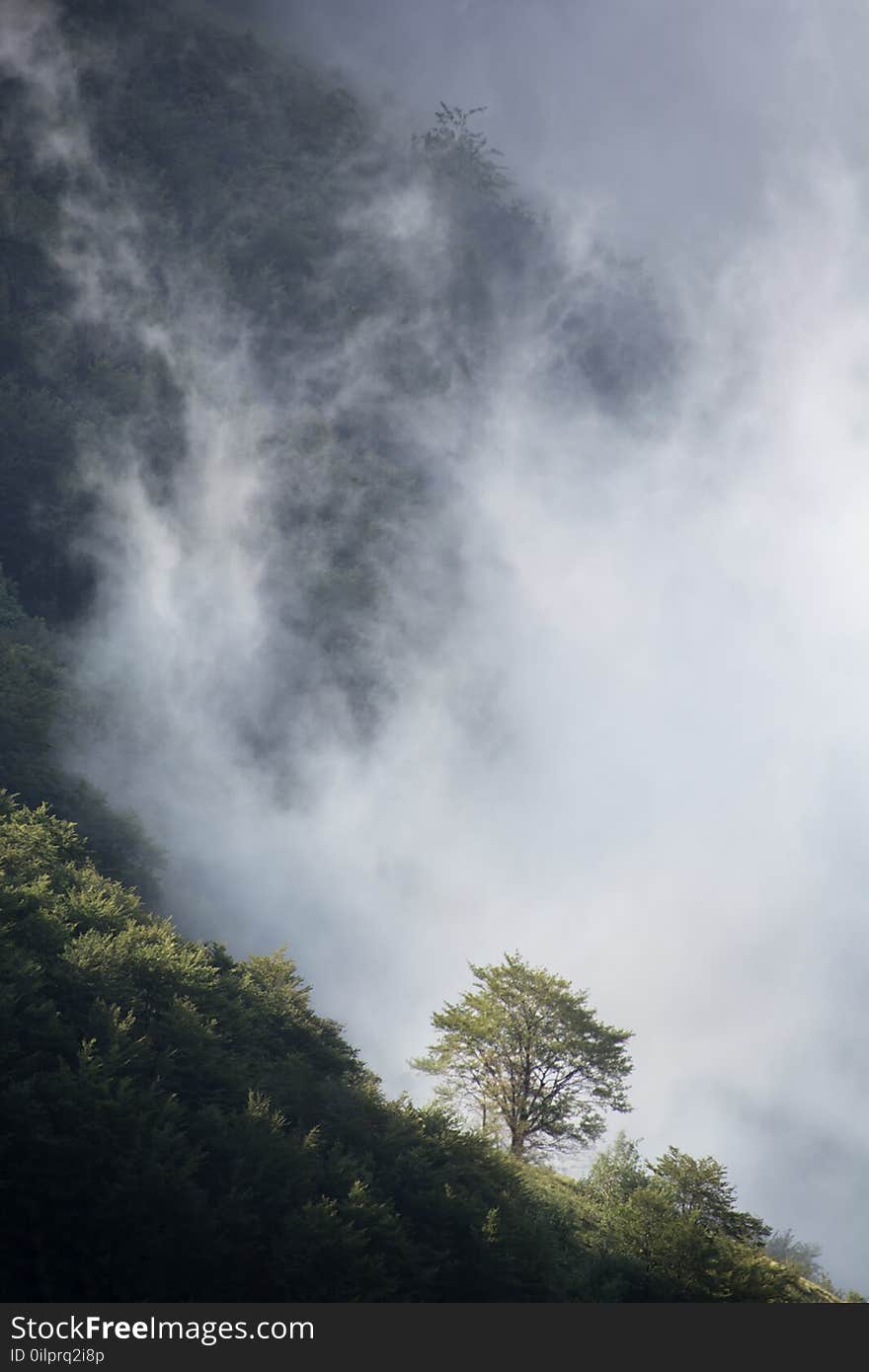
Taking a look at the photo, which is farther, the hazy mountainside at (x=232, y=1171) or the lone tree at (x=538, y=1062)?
the lone tree at (x=538, y=1062)

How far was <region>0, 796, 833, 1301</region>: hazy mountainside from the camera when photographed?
20891 mm

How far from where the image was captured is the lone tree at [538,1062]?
174 feet

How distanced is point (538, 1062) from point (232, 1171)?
33026 millimetres

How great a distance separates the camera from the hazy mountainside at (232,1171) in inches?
822

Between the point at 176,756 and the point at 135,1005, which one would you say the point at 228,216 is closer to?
the point at 176,756

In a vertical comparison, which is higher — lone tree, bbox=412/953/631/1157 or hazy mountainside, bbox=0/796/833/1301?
lone tree, bbox=412/953/631/1157

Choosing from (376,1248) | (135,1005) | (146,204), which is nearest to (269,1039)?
(135,1005)

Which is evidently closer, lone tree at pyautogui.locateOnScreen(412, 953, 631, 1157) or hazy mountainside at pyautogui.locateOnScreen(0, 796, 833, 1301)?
hazy mountainside at pyautogui.locateOnScreen(0, 796, 833, 1301)

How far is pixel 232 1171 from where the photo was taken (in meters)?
24.4

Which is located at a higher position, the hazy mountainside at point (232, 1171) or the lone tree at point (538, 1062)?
the lone tree at point (538, 1062)

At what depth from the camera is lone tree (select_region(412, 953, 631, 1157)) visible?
53.1 m

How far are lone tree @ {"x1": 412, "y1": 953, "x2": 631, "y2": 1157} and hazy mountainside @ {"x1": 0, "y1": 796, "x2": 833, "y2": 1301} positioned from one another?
10947 millimetres

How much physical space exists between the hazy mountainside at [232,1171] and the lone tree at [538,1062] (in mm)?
10947

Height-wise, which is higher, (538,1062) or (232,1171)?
(538,1062)
